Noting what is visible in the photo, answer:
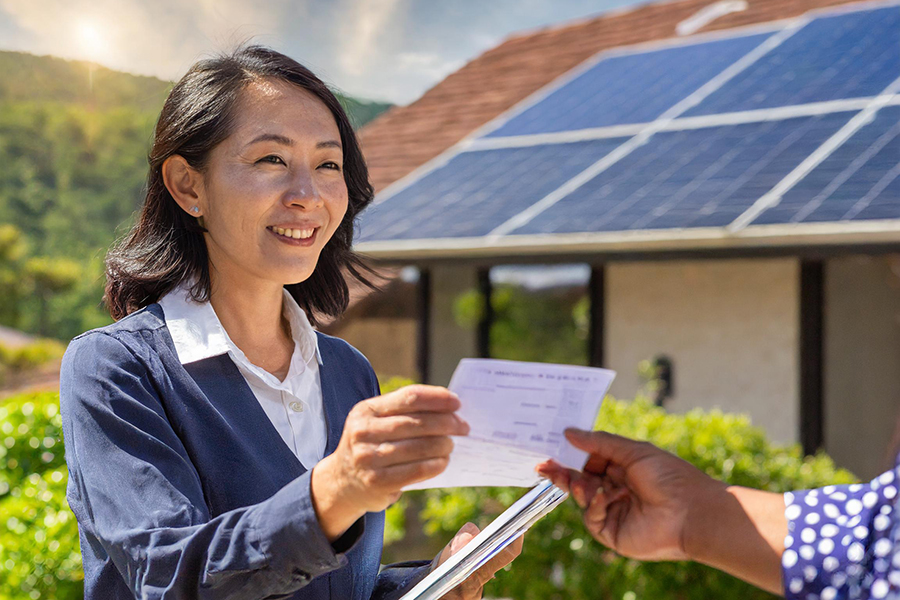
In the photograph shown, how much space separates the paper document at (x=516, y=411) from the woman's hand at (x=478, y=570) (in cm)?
37

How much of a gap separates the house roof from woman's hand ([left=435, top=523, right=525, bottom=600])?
288 inches

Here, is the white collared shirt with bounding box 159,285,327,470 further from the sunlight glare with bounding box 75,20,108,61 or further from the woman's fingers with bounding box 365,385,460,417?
the sunlight glare with bounding box 75,20,108,61

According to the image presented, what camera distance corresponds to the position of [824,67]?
277 inches

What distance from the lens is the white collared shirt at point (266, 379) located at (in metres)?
1.68

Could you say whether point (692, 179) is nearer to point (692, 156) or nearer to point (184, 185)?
point (692, 156)

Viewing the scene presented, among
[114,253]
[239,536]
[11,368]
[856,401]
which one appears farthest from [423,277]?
[11,368]

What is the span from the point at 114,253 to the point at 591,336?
5928 mm

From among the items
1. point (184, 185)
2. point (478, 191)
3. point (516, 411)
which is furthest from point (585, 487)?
point (478, 191)

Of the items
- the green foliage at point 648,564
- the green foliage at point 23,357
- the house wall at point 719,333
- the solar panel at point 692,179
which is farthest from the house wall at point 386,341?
the green foliage at point 23,357

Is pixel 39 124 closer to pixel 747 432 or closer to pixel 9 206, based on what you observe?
pixel 9 206

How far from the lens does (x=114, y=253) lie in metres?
1.96

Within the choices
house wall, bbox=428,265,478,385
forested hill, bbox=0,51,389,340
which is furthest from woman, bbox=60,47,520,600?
forested hill, bbox=0,51,389,340

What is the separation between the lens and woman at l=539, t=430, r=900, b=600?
146cm

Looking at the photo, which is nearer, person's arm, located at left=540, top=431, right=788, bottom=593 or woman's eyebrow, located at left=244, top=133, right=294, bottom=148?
person's arm, located at left=540, top=431, right=788, bottom=593
